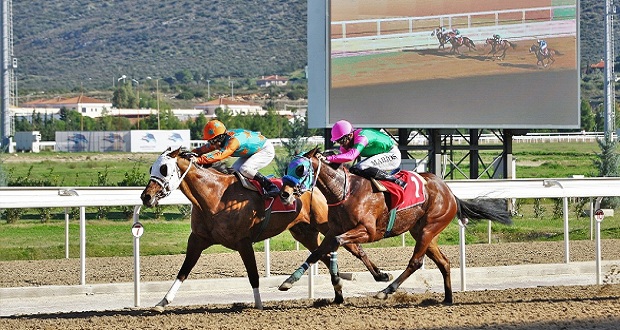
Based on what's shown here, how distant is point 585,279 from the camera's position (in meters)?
12.3

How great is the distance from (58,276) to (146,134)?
194ft

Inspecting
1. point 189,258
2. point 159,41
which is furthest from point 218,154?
point 159,41

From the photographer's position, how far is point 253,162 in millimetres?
9641

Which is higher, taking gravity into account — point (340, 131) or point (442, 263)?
point (340, 131)

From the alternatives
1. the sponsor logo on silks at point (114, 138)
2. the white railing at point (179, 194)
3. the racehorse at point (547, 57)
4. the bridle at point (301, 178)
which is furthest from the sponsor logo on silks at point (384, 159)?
the sponsor logo on silks at point (114, 138)

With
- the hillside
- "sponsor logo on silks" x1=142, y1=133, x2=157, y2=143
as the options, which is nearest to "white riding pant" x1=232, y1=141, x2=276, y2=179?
"sponsor logo on silks" x1=142, y1=133, x2=157, y2=143

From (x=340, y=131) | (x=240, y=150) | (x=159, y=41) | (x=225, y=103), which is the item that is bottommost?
(x=240, y=150)

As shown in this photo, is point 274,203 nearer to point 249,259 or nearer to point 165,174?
point 249,259

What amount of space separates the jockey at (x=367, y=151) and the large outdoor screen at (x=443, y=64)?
38.3 feet

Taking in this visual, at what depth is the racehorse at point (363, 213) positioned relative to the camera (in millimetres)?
8945

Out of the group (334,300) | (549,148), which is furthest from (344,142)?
(549,148)

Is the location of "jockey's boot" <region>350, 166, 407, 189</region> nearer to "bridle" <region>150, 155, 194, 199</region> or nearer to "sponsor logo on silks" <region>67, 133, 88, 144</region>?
"bridle" <region>150, 155, 194, 199</region>

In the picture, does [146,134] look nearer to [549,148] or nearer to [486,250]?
[549,148]

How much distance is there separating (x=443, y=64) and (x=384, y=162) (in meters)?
12.9
